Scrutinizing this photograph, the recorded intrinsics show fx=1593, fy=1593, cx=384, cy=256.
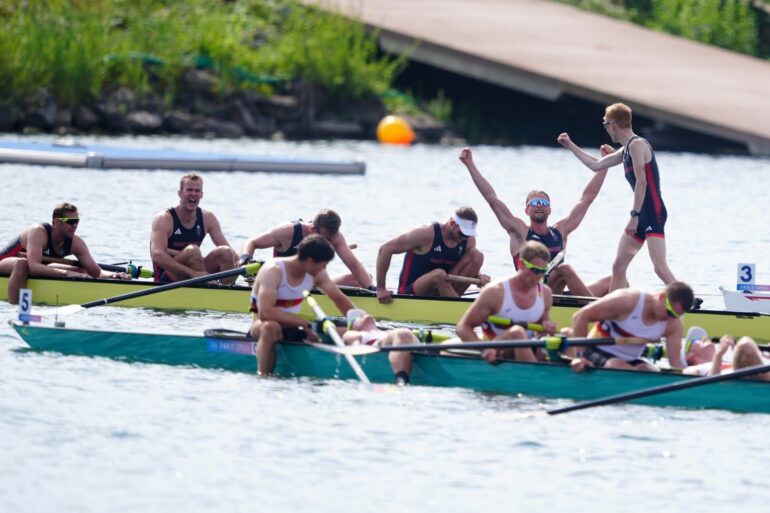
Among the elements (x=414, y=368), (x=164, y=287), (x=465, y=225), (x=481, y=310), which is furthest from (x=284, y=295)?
(x=465, y=225)

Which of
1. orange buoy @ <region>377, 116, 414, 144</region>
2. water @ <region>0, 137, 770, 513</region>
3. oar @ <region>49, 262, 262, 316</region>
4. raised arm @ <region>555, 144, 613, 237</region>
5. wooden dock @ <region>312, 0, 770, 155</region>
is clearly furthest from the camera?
orange buoy @ <region>377, 116, 414, 144</region>

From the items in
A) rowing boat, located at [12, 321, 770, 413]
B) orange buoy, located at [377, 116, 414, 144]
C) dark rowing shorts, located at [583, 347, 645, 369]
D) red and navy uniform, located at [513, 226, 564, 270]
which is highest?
orange buoy, located at [377, 116, 414, 144]

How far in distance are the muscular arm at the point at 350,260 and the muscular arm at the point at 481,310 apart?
9.03ft

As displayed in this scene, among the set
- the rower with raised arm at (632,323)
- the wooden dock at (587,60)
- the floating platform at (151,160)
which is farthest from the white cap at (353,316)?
the wooden dock at (587,60)

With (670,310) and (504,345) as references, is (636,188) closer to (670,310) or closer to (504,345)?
(670,310)

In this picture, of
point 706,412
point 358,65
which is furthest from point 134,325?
point 358,65

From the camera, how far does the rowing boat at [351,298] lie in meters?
14.6

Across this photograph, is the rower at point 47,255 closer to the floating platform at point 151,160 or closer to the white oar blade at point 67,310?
the white oar blade at point 67,310

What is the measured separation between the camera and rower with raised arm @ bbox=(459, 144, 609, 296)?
581 inches

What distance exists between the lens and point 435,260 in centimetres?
1513

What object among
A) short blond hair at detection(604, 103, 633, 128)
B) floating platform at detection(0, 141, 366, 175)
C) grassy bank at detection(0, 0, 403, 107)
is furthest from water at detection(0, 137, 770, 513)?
grassy bank at detection(0, 0, 403, 107)

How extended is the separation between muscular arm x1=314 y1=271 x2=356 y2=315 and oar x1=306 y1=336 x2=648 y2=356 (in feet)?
2.49

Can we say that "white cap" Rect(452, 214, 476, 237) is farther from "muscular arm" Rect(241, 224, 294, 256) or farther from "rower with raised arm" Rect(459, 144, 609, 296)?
"muscular arm" Rect(241, 224, 294, 256)

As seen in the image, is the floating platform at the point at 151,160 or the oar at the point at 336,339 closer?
the oar at the point at 336,339
